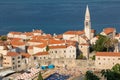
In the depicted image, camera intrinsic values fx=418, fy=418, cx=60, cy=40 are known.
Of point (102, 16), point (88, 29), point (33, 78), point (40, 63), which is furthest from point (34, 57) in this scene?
point (102, 16)

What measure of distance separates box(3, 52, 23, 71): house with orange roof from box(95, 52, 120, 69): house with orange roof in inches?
384

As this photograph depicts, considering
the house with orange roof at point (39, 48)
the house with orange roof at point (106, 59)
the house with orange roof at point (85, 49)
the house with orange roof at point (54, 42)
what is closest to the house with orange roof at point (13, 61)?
the house with orange roof at point (39, 48)

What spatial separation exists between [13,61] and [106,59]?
1164cm

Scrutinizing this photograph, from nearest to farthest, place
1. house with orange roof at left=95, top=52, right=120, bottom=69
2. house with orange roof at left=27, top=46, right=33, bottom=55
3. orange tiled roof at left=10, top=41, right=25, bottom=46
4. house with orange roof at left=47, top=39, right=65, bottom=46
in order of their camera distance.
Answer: house with orange roof at left=95, top=52, right=120, bottom=69 → house with orange roof at left=27, top=46, right=33, bottom=55 → house with orange roof at left=47, top=39, right=65, bottom=46 → orange tiled roof at left=10, top=41, right=25, bottom=46

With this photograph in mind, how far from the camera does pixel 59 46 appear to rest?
182 ft

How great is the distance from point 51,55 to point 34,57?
2431 millimetres

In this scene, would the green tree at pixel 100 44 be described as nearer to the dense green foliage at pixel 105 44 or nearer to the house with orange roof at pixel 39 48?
the dense green foliage at pixel 105 44

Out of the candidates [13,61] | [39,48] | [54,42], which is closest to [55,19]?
[54,42]

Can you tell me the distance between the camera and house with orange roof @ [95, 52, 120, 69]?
51594 millimetres

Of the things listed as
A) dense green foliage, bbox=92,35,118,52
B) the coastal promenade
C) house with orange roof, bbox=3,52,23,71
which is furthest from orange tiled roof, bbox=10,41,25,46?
dense green foliage, bbox=92,35,118,52

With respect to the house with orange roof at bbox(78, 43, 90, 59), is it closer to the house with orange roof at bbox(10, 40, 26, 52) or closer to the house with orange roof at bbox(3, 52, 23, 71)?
the house with orange roof at bbox(10, 40, 26, 52)

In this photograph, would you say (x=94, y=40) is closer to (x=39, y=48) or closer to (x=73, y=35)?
(x=73, y=35)

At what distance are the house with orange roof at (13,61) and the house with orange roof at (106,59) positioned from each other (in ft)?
32.0

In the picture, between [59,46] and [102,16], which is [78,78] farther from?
[102,16]
